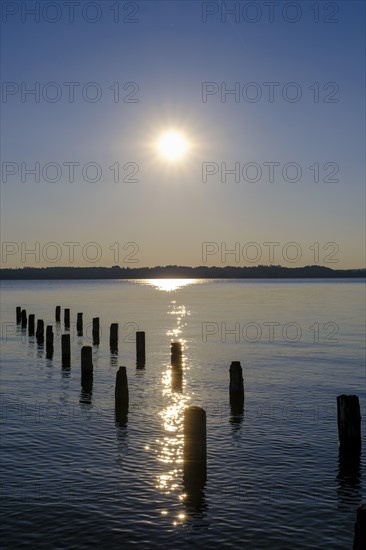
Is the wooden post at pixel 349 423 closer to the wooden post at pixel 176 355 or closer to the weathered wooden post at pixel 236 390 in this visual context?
the weathered wooden post at pixel 236 390

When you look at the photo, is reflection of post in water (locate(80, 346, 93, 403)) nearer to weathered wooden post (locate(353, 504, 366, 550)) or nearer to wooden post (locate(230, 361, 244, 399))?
wooden post (locate(230, 361, 244, 399))

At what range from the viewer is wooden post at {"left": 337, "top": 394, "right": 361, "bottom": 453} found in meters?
16.9

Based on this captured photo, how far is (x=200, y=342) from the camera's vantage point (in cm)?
5081

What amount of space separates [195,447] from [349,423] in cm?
422

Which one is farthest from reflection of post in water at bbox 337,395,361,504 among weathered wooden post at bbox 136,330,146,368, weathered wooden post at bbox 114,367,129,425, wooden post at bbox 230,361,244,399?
weathered wooden post at bbox 136,330,146,368

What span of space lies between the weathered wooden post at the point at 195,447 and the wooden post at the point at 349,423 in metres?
3.79

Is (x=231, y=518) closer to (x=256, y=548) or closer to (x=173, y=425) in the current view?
(x=256, y=548)


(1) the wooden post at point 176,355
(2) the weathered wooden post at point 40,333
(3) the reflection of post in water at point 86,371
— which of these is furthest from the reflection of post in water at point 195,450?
(2) the weathered wooden post at point 40,333

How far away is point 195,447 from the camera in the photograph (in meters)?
16.0

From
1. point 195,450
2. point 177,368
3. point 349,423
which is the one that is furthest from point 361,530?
point 177,368

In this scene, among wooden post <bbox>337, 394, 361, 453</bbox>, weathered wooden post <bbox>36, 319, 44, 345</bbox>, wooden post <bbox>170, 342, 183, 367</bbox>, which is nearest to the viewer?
wooden post <bbox>337, 394, 361, 453</bbox>

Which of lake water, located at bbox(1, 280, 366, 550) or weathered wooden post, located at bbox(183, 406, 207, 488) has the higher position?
weathered wooden post, located at bbox(183, 406, 207, 488)

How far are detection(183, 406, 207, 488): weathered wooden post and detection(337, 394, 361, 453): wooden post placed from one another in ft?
12.4

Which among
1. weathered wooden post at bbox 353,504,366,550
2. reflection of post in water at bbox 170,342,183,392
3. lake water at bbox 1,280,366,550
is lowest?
lake water at bbox 1,280,366,550
